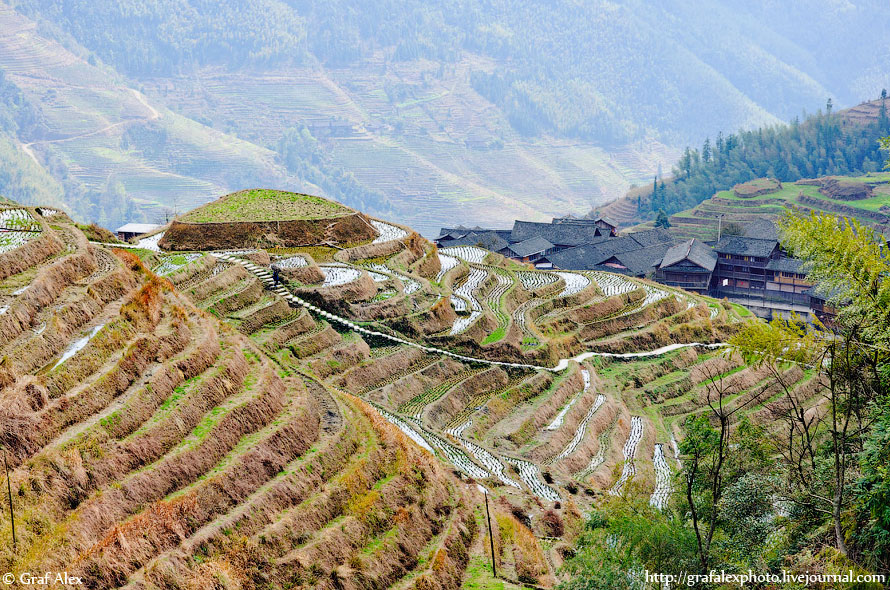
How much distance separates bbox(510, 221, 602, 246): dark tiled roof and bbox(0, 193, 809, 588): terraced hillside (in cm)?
3663

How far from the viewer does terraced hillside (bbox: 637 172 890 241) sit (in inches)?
3216

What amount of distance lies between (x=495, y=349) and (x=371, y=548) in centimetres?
1525

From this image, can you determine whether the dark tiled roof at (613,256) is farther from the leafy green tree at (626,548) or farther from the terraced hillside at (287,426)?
the leafy green tree at (626,548)

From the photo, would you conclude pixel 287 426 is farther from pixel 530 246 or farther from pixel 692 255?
pixel 530 246

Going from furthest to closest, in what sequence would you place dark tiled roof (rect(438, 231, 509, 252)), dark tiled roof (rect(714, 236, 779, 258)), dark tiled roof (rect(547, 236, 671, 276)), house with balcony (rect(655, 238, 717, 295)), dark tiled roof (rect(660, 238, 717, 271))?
dark tiled roof (rect(438, 231, 509, 252)) < dark tiled roof (rect(547, 236, 671, 276)) < dark tiled roof (rect(714, 236, 779, 258)) < house with balcony (rect(655, 238, 717, 295)) < dark tiled roof (rect(660, 238, 717, 271))

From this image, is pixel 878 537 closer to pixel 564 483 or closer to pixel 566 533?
pixel 566 533

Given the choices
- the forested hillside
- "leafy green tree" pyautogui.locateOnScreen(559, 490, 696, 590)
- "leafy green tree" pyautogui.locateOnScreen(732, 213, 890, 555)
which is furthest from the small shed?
the forested hillside

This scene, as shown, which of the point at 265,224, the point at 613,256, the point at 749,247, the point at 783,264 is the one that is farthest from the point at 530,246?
the point at 265,224

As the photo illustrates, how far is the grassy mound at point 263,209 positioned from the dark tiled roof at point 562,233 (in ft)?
94.5

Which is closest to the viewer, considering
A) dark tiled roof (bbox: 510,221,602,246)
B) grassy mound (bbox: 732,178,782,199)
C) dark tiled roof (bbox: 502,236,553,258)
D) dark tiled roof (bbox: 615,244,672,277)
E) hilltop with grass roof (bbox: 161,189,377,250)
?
hilltop with grass roof (bbox: 161,189,377,250)

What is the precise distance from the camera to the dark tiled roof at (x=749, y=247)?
57500mm

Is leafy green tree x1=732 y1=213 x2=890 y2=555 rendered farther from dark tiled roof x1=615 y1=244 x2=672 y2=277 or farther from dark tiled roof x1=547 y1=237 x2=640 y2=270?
dark tiled roof x1=547 y1=237 x2=640 y2=270

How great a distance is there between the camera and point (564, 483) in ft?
71.3

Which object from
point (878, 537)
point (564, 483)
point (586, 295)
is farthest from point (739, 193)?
point (878, 537)
